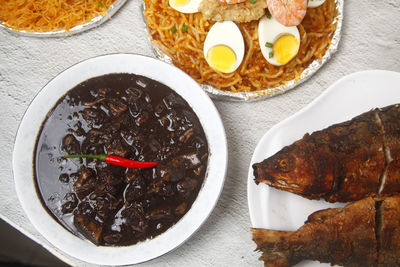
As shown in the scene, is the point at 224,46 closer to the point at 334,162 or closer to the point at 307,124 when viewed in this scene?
the point at 307,124

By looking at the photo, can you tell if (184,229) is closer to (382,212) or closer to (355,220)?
(355,220)

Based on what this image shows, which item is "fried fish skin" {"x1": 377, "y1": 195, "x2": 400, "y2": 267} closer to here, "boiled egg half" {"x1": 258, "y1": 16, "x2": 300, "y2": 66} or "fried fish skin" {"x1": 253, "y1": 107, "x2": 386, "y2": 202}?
"fried fish skin" {"x1": 253, "y1": 107, "x2": 386, "y2": 202}

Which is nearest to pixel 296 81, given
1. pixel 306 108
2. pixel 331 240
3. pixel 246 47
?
pixel 306 108

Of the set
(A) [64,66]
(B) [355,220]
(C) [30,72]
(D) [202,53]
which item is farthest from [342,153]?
(C) [30,72]

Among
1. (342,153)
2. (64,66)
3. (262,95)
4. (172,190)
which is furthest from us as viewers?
(64,66)

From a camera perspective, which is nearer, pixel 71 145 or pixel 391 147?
pixel 391 147

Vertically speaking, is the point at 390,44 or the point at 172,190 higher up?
the point at 390,44

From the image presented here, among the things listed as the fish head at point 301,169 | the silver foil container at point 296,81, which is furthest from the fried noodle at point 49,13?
the fish head at point 301,169
